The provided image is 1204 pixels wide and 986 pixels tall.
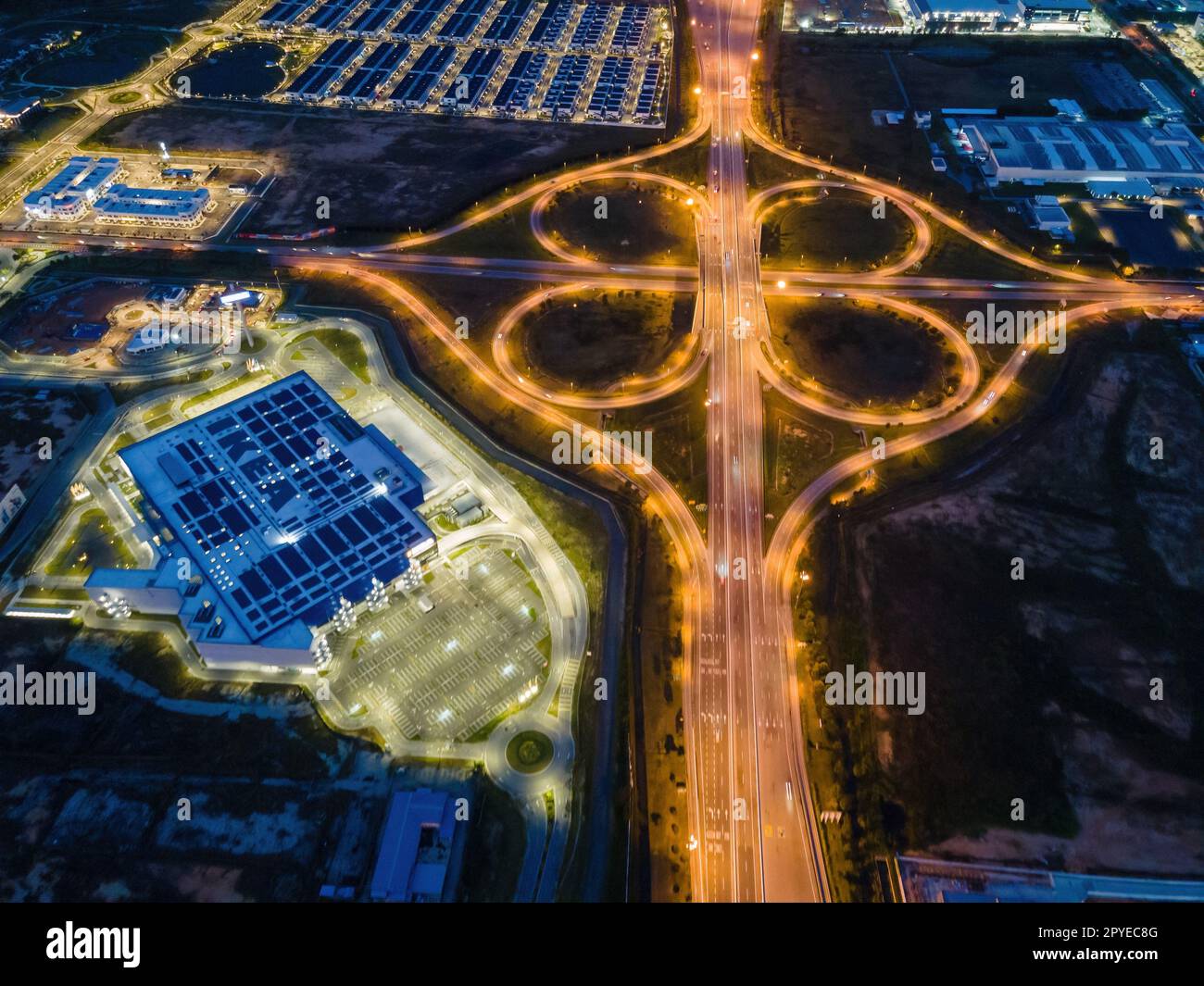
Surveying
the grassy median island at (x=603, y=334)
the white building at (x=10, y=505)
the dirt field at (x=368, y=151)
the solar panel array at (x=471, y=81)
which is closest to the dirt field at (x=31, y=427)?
the white building at (x=10, y=505)

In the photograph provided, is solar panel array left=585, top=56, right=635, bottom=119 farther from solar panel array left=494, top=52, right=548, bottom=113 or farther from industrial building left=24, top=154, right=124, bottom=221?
industrial building left=24, top=154, right=124, bottom=221

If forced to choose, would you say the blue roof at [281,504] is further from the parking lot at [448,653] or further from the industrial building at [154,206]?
the industrial building at [154,206]

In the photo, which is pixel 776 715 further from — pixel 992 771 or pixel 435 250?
pixel 435 250

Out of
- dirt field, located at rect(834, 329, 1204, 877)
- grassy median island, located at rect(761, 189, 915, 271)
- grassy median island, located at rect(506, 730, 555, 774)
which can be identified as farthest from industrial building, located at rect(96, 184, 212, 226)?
dirt field, located at rect(834, 329, 1204, 877)

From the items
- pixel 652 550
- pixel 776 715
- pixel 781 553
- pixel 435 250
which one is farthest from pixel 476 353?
pixel 776 715

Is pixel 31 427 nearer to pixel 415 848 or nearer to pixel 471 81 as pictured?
pixel 415 848

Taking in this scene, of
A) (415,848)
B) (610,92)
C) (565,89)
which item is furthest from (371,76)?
(415,848)
